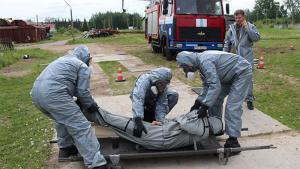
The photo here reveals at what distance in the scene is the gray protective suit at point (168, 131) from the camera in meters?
5.46

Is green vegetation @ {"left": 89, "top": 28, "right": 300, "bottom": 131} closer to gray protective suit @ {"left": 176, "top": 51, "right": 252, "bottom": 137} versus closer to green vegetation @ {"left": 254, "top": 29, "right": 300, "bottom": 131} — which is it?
green vegetation @ {"left": 254, "top": 29, "right": 300, "bottom": 131}

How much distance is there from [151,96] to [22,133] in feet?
8.61

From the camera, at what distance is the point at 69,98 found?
5.11 meters

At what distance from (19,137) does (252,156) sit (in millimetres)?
3691

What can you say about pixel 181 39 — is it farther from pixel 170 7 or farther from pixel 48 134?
pixel 48 134

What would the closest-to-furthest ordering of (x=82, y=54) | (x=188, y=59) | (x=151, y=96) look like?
(x=82, y=54)
(x=188, y=59)
(x=151, y=96)

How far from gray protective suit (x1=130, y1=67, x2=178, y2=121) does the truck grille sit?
33.8 ft

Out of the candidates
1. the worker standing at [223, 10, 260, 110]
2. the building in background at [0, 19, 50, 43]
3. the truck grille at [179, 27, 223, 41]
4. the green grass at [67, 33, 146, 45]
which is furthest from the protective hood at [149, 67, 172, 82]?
the building in background at [0, 19, 50, 43]

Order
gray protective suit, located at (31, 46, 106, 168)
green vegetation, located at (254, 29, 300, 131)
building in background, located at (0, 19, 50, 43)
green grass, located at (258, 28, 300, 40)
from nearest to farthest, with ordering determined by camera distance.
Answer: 1. gray protective suit, located at (31, 46, 106, 168)
2. green vegetation, located at (254, 29, 300, 131)
3. green grass, located at (258, 28, 300, 40)
4. building in background, located at (0, 19, 50, 43)

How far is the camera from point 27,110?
9281mm

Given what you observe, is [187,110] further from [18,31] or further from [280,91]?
[18,31]

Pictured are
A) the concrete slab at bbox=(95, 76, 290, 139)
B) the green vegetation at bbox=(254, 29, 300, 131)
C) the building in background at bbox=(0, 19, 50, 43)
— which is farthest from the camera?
the building in background at bbox=(0, 19, 50, 43)

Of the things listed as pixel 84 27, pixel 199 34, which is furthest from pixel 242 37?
pixel 84 27

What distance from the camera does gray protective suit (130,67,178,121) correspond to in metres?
5.60
